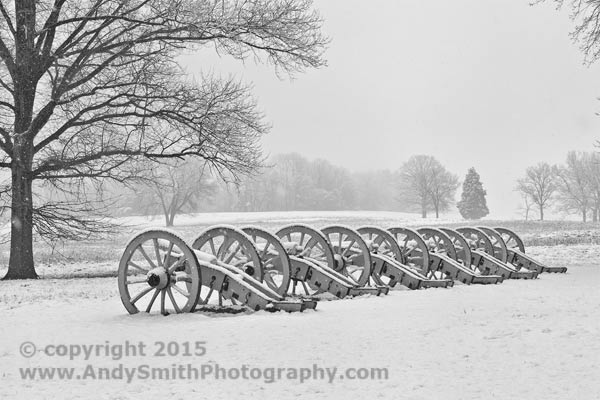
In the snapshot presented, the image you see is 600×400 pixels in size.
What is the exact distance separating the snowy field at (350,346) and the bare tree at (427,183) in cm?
6064

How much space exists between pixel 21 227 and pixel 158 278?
8.42 m

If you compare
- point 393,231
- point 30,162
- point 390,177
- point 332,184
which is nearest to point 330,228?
point 393,231

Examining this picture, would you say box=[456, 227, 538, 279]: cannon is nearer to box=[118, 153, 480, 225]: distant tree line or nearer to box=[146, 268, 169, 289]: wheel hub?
box=[146, 268, 169, 289]: wheel hub

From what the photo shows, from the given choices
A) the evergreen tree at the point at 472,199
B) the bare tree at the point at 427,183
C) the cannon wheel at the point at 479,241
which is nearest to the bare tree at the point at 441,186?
the bare tree at the point at 427,183

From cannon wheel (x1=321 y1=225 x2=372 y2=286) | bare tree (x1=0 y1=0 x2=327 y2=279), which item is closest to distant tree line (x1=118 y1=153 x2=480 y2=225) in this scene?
bare tree (x1=0 y1=0 x2=327 y2=279)

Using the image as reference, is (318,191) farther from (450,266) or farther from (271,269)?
(271,269)

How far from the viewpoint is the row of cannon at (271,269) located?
25.0ft

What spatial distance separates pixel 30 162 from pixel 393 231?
872 cm

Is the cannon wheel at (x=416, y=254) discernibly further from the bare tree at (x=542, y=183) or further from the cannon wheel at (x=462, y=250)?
the bare tree at (x=542, y=183)

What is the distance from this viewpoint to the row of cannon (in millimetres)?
7605

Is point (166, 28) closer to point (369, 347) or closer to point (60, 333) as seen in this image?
point (60, 333)

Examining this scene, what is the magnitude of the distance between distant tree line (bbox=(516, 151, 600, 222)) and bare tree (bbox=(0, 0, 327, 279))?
58.7 m

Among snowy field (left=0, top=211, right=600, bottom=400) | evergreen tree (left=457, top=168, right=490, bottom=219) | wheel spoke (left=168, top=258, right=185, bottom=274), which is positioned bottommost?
snowy field (left=0, top=211, right=600, bottom=400)

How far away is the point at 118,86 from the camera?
15227 mm
